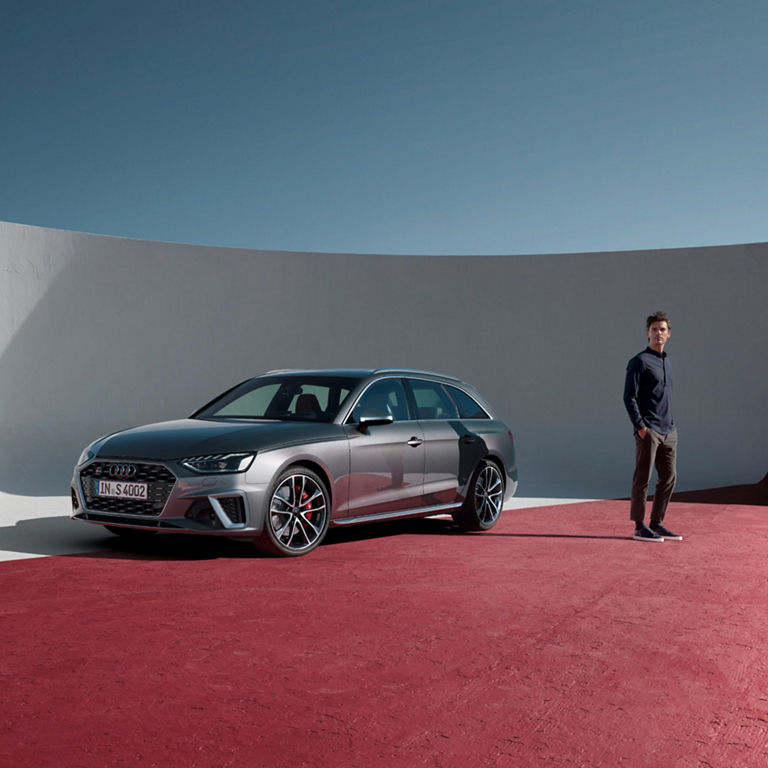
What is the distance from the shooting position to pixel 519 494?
1322 cm

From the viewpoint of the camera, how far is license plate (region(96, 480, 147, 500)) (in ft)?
23.2

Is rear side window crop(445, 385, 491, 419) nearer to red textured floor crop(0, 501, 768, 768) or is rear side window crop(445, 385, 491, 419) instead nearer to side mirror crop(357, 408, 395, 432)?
side mirror crop(357, 408, 395, 432)

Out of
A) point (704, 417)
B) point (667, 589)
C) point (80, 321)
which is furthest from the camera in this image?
point (704, 417)

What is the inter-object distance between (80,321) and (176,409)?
231cm

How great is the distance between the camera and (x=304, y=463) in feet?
24.5

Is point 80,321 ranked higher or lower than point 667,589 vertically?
higher

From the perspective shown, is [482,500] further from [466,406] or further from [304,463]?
[304,463]

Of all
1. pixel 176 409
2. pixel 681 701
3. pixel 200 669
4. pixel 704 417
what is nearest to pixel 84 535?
pixel 200 669

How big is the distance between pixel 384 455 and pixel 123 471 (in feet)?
7.29

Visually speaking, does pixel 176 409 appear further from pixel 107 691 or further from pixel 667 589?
pixel 107 691

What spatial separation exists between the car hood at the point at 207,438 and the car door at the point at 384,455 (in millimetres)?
312

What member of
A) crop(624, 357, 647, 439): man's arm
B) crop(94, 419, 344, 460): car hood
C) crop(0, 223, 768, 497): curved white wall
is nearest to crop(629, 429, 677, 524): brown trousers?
crop(624, 357, 647, 439): man's arm

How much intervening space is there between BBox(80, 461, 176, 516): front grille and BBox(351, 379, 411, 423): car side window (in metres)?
1.83

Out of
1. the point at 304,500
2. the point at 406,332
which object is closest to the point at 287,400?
the point at 304,500
